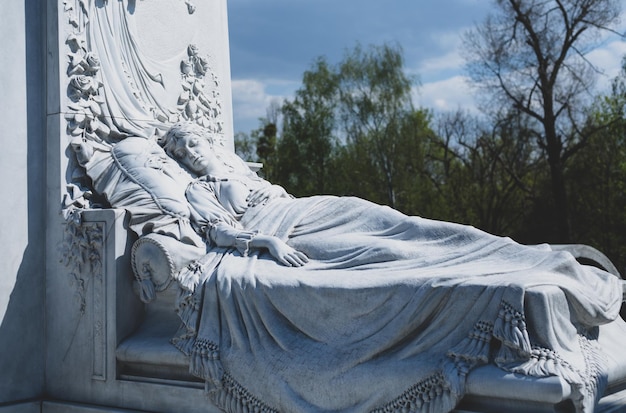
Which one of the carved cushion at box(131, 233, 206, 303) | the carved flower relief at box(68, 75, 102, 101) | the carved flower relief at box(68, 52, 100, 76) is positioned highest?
the carved flower relief at box(68, 52, 100, 76)

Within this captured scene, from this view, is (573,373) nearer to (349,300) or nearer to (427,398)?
(427,398)

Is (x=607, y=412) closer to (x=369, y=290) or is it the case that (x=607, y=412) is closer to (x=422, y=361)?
(x=422, y=361)

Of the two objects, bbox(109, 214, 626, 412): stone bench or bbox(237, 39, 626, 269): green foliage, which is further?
bbox(237, 39, 626, 269): green foliage

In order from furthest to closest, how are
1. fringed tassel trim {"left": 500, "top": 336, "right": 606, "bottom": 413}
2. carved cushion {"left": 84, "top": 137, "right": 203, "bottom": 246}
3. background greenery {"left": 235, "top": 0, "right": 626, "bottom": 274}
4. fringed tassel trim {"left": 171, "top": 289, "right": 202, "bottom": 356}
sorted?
background greenery {"left": 235, "top": 0, "right": 626, "bottom": 274} → carved cushion {"left": 84, "top": 137, "right": 203, "bottom": 246} → fringed tassel trim {"left": 171, "top": 289, "right": 202, "bottom": 356} → fringed tassel trim {"left": 500, "top": 336, "right": 606, "bottom": 413}

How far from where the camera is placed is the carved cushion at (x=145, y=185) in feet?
16.4

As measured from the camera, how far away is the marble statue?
3779mm

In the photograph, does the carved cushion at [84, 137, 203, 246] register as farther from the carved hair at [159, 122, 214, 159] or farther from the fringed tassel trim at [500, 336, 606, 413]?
the fringed tassel trim at [500, 336, 606, 413]

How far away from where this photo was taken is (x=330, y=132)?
25.6 metres

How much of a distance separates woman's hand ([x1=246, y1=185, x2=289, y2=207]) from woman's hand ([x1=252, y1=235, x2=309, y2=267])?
604 mm

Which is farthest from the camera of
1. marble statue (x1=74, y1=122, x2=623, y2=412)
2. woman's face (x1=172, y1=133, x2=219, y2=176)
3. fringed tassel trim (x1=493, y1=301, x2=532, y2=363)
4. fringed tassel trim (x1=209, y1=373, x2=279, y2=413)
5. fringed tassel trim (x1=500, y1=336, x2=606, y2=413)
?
woman's face (x1=172, y1=133, x2=219, y2=176)

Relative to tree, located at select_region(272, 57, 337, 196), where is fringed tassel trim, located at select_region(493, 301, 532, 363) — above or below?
below

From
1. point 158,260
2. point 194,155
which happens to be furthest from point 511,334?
Result: point 194,155

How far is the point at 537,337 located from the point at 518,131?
52.1 ft

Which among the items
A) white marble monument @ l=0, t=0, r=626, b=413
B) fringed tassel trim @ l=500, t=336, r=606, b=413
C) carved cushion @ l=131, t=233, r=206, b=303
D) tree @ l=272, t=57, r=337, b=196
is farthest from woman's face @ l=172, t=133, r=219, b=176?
tree @ l=272, t=57, r=337, b=196
